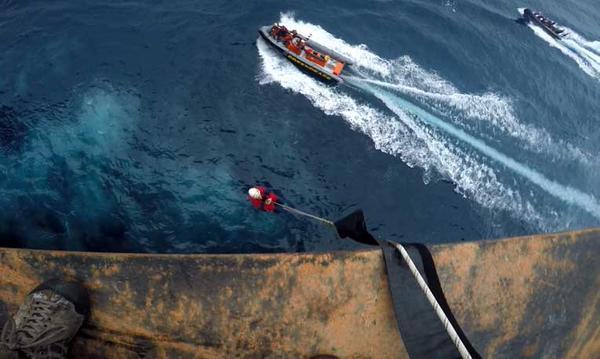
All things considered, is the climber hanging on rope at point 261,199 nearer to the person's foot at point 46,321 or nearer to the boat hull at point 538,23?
the person's foot at point 46,321

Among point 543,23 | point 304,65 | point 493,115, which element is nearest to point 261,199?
point 304,65

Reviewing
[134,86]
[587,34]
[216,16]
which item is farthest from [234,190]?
[587,34]

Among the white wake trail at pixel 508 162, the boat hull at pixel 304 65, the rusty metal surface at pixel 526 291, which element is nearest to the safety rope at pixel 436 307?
the rusty metal surface at pixel 526 291

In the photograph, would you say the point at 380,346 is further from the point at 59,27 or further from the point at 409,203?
the point at 59,27

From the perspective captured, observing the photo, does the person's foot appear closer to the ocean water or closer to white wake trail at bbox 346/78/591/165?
the ocean water

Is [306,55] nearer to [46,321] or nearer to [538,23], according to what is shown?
[46,321]

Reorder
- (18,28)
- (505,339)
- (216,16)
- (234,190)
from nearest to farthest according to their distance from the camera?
(505,339) → (234,190) → (18,28) → (216,16)
